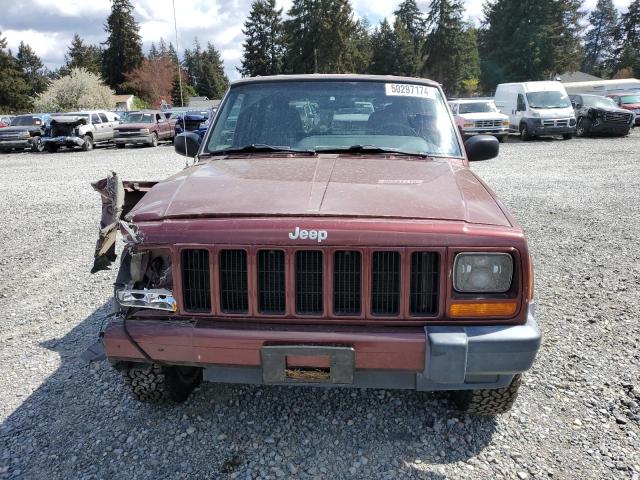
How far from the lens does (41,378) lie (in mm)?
3576

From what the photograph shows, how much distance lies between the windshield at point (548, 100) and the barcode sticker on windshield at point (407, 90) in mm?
19529

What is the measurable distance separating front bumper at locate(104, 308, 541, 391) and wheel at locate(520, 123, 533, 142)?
20925 millimetres

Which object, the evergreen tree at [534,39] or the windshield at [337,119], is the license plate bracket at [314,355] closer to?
the windshield at [337,119]

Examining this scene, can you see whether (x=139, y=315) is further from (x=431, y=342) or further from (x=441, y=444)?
(x=441, y=444)

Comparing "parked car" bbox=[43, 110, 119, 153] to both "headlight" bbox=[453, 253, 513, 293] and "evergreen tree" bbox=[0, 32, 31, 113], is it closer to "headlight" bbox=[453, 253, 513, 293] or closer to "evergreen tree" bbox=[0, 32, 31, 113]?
"headlight" bbox=[453, 253, 513, 293]

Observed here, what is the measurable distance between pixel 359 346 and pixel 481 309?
2.01 feet

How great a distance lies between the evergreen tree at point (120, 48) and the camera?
74.9 meters

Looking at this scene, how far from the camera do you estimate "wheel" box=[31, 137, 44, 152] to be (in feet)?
78.0

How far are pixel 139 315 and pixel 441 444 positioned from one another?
5.78 ft

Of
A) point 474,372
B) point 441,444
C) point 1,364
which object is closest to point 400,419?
point 441,444

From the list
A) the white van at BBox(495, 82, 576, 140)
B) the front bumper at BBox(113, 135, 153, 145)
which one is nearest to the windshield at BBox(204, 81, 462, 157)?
the white van at BBox(495, 82, 576, 140)

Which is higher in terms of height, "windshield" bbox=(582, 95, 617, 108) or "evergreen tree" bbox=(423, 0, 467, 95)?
"evergreen tree" bbox=(423, 0, 467, 95)

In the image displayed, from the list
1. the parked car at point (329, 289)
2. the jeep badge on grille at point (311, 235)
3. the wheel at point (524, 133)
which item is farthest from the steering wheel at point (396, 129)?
the wheel at point (524, 133)

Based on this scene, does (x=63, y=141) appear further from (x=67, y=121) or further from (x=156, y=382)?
(x=156, y=382)
